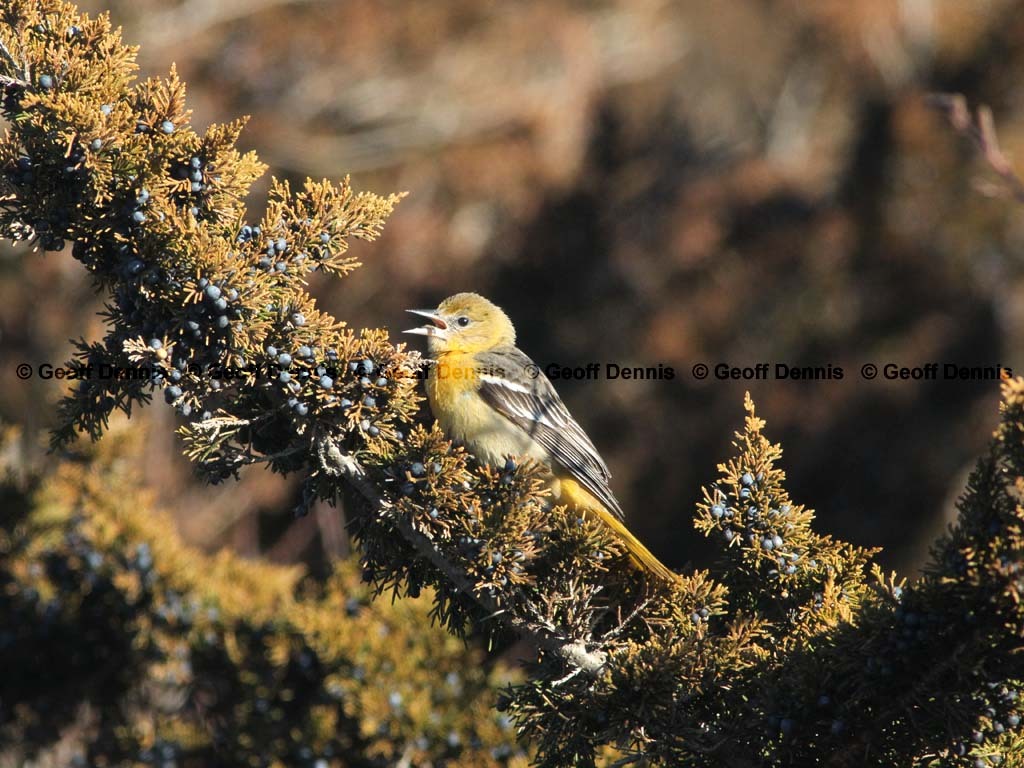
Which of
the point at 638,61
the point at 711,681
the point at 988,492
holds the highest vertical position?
the point at 638,61

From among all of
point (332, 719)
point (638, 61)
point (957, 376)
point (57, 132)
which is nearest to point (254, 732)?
point (332, 719)

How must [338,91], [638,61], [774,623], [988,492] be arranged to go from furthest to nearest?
1. [638,61]
2. [338,91]
3. [774,623]
4. [988,492]

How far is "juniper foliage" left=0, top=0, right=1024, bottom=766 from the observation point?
295 centimetres

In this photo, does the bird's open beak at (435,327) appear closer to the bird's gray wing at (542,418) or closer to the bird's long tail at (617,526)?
the bird's gray wing at (542,418)

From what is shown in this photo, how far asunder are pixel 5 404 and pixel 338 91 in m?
4.90

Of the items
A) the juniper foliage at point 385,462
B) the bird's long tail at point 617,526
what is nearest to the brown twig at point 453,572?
the juniper foliage at point 385,462

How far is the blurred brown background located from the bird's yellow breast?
441cm

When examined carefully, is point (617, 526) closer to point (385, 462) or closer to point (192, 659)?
point (385, 462)

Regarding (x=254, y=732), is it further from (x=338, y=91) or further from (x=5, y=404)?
(x=338, y=91)

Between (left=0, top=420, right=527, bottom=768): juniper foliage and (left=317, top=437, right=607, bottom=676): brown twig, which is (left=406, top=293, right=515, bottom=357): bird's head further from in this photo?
(left=317, top=437, right=607, bottom=676): brown twig

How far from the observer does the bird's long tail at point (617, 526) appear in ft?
11.6

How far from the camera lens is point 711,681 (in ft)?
9.95

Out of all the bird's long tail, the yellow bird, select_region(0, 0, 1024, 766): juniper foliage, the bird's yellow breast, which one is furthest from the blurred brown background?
select_region(0, 0, 1024, 766): juniper foliage

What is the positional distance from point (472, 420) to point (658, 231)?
22.9ft
